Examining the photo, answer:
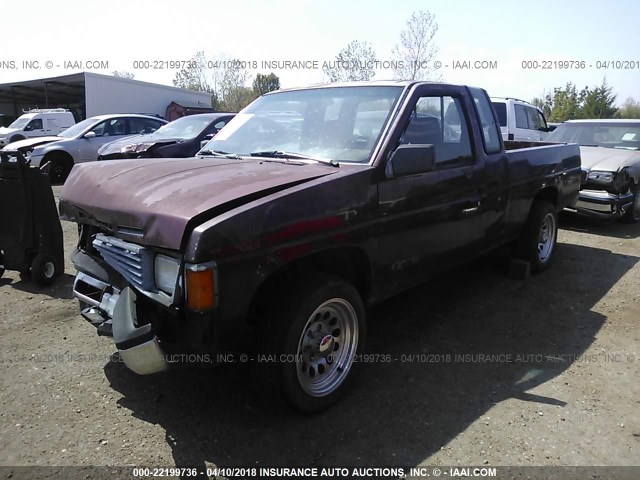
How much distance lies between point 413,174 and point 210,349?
5.86 feet

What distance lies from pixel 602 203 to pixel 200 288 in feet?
24.0

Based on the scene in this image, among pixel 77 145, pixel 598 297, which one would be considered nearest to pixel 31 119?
pixel 77 145

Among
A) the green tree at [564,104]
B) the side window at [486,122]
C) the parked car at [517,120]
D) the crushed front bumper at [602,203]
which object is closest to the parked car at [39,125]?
the parked car at [517,120]

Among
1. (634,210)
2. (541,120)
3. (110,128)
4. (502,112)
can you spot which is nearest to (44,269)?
(634,210)

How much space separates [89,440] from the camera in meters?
2.68

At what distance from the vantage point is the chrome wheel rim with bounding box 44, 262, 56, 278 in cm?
490

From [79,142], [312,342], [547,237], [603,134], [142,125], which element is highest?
[142,125]

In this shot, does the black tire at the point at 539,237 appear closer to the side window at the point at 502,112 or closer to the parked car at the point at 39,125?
the side window at the point at 502,112

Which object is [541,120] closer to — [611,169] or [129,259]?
[611,169]

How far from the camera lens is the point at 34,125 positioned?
1858 cm

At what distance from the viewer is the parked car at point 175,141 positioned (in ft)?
29.9

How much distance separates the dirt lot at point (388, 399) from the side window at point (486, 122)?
1.50 metres

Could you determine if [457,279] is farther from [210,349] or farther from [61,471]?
[61,471]

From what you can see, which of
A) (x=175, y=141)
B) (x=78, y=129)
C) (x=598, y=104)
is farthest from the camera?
(x=598, y=104)
